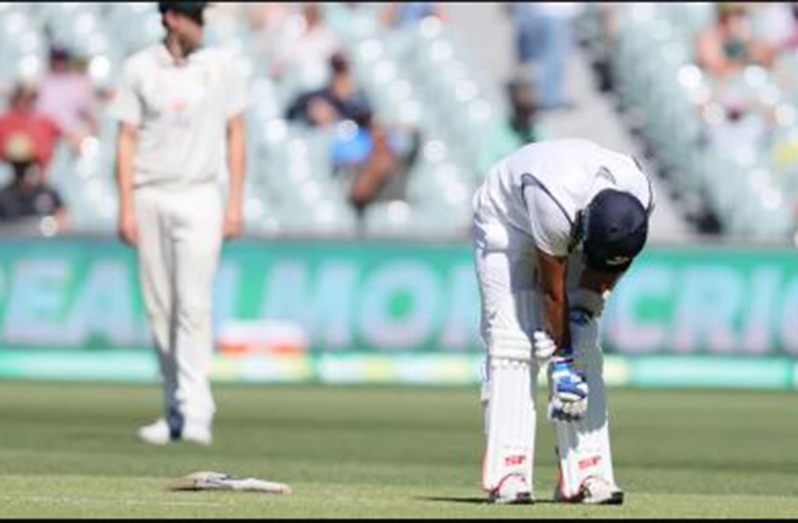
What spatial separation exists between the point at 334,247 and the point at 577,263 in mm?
11811

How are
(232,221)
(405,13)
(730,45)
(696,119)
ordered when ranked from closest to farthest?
(232,221)
(696,119)
(730,45)
(405,13)

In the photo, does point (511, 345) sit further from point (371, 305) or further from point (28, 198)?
point (28, 198)

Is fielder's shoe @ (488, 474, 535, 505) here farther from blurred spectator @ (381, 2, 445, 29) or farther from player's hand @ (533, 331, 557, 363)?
blurred spectator @ (381, 2, 445, 29)

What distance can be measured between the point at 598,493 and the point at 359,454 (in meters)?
3.95

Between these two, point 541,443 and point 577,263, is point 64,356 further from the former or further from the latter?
point 577,263

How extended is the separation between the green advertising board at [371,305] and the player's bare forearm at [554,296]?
11143 mm

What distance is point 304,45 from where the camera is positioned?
82.6ft

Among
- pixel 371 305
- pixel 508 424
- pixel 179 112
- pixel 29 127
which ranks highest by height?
pixel 179 112

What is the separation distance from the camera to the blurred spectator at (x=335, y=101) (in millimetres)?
23812

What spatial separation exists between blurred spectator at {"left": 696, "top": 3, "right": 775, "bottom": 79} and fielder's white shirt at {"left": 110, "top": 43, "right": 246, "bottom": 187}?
34.9ft

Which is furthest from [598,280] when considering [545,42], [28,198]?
[545,42]

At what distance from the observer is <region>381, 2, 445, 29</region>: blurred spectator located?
2578 centimetres

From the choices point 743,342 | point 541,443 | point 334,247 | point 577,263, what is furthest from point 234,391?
point 577,263

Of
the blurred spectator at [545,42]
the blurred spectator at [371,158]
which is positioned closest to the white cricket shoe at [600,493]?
the blurred spectator at [371,158]
